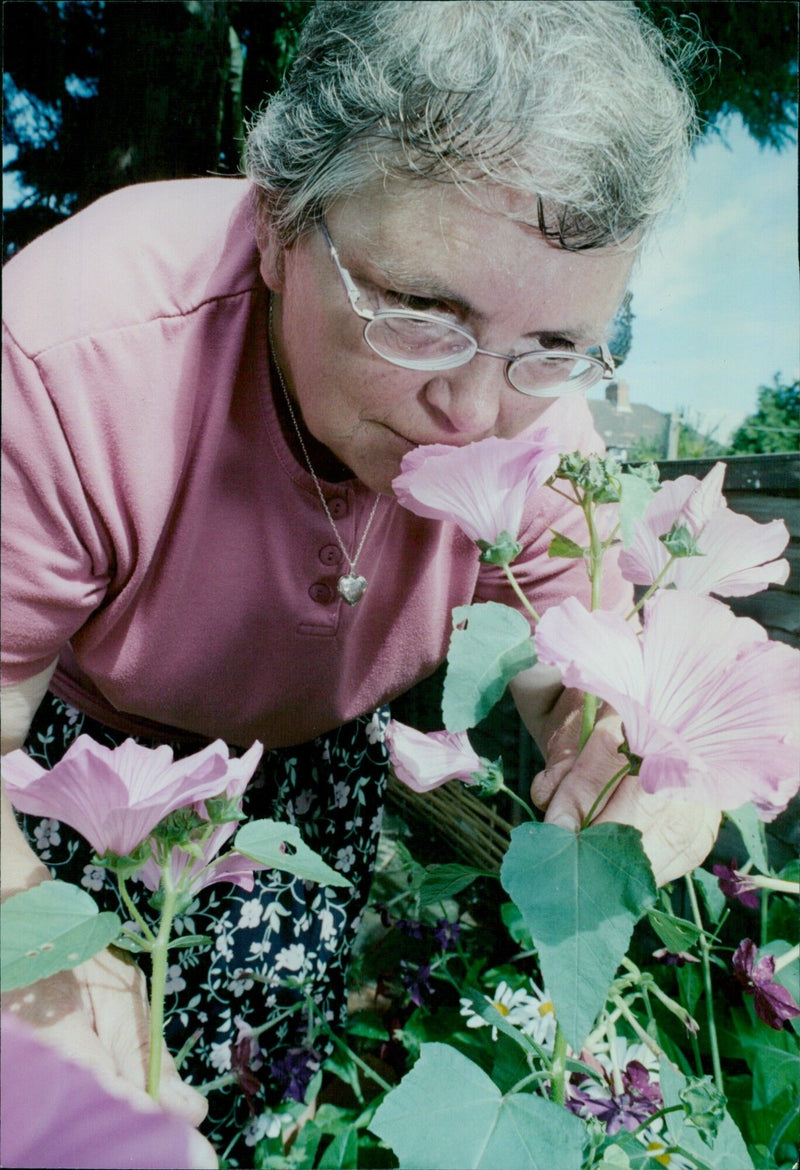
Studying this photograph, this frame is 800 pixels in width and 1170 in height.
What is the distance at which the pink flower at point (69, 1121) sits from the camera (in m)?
0.20

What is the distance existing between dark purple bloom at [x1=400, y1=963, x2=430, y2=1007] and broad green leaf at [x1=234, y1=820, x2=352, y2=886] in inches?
34.3

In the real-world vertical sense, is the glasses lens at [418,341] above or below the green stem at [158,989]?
above

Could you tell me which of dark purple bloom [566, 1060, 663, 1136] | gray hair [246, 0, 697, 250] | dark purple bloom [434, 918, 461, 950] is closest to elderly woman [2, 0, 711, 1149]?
gray hair [246, 0, 697, 250]

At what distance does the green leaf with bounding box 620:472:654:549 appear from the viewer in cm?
52

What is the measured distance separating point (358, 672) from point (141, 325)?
52cm

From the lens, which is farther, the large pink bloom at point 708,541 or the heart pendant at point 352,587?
the heart pendant at point 352,587

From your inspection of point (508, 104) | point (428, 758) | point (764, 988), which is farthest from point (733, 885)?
point (508, 104)

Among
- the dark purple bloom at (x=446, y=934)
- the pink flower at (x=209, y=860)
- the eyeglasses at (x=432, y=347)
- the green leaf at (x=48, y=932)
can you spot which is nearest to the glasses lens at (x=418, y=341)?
the eyeglasses at (x=432, y=347)

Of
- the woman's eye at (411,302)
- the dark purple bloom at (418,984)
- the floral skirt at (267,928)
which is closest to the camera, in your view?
the woman's eye at (411,302)

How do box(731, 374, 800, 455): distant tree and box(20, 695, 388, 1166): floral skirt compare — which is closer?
box(731, 374, 800, 455): distant tree

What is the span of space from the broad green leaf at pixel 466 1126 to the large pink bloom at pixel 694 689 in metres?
0.24

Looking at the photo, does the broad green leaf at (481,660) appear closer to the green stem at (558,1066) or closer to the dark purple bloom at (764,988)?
the green stem at (558,1066)

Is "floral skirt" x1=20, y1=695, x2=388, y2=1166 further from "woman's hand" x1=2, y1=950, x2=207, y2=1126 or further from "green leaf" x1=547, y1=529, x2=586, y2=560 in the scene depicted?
"green leaf" x1=547, y1=529, x2=586, y2=560

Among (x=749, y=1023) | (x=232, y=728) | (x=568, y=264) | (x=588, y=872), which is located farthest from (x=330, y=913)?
(x=568, y=264)
